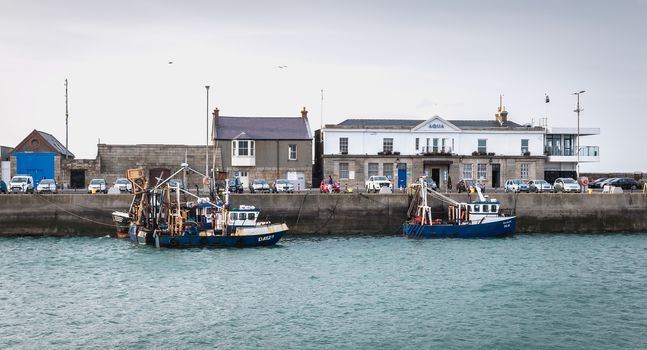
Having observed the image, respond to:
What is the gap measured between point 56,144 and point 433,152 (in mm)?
38029

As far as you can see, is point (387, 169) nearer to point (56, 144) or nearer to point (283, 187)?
point (283, 187)

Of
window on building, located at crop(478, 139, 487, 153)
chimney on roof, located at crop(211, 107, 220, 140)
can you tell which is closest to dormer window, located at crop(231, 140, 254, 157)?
chimney on roof, located at crop(211, 107, 220, 140)

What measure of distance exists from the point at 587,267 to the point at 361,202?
18.6 meters

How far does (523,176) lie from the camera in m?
71.8

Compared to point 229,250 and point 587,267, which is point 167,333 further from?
point 587,267

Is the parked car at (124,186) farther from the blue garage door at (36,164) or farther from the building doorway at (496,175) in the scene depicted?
the building doorway at (496,175)

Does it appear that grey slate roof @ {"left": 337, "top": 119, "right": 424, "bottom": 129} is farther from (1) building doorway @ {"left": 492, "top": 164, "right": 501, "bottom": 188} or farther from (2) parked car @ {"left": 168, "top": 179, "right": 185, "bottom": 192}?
(2) parked car @ {"left": 168, "top": 179, "right": 185, "bottom": 192}

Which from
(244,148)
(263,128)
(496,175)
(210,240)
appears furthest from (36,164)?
(496,175)

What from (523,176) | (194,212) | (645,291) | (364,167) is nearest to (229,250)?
(194,212)

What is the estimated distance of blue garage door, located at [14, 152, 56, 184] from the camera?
68.1 metres

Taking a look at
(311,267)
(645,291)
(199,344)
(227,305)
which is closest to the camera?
(199,344)

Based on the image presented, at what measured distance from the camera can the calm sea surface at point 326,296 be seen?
24.7m

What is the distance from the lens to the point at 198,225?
45938 mm

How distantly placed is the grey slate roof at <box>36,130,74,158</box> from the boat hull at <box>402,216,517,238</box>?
1510 inches
